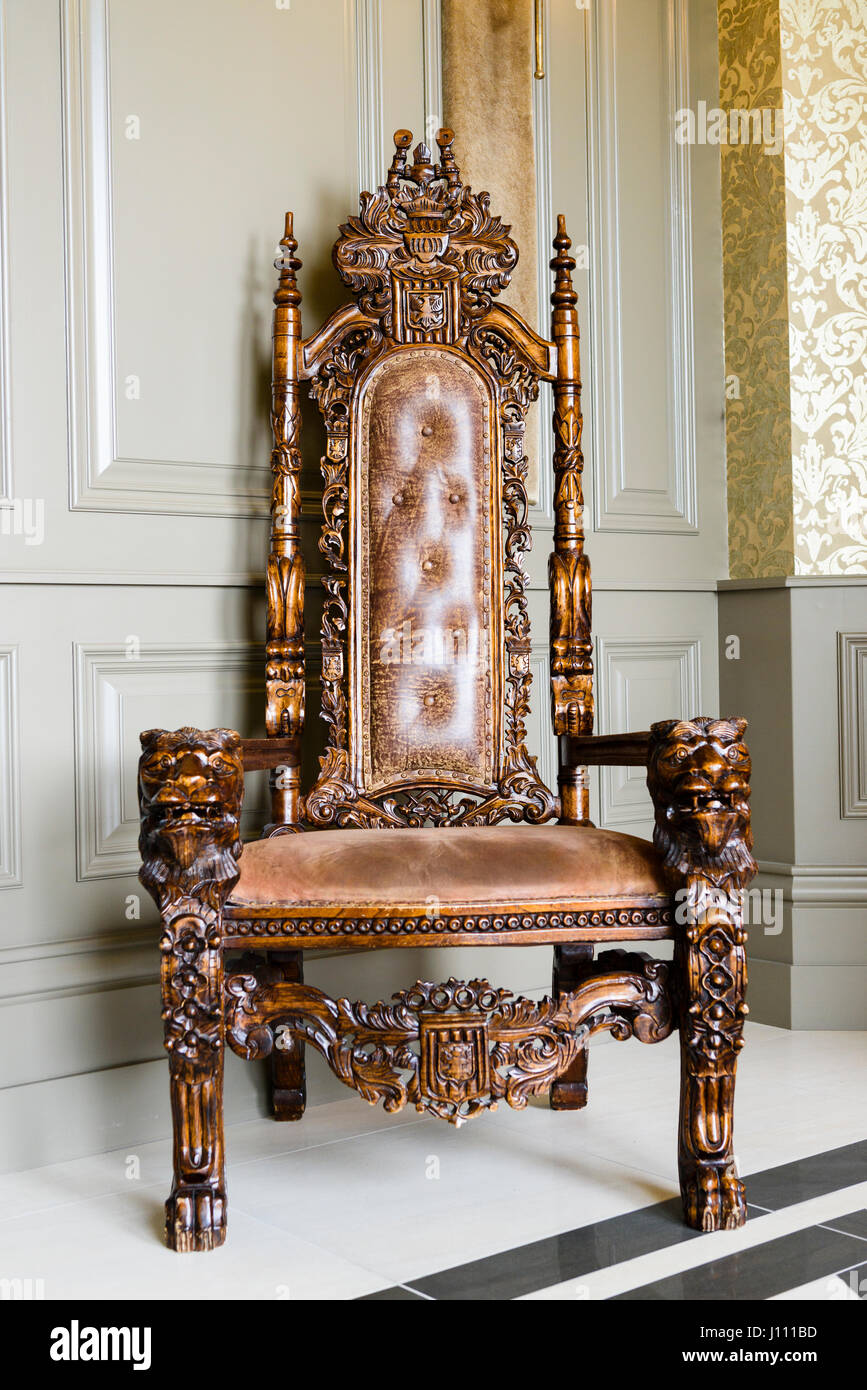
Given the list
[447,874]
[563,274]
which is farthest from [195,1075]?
[563,274]

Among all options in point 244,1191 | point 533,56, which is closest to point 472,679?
point 244,1191

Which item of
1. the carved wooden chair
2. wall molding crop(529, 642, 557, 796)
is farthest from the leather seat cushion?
wall molding crop(529, 642, 557, 796)

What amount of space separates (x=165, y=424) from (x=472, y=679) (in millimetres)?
737

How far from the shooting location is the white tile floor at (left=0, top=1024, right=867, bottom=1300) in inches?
70.3

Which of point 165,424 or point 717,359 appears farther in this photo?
point 717,359

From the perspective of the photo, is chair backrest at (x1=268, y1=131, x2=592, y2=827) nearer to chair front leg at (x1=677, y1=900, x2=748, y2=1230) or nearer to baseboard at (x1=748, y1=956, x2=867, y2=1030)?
chair front leg at (x1=677, y1=900, x2=748, y2=1230)

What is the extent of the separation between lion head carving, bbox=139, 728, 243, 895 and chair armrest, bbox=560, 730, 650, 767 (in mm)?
657

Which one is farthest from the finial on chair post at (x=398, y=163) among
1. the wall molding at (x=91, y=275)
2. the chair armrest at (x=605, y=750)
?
the chair armrest at (x=605, y=750)

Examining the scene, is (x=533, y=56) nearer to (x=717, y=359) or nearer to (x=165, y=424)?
(x=717, y=359)

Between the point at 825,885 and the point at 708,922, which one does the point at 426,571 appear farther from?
the point at 825,885

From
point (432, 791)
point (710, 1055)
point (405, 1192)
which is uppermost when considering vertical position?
point (432, 791)

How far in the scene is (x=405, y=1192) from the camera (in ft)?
6.92

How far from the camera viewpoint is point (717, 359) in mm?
3299

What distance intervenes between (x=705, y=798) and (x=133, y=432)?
1.24m
